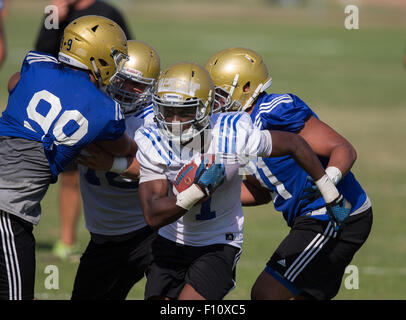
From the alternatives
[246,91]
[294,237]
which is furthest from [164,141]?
[294,237]

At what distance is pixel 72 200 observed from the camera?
23.7 feet

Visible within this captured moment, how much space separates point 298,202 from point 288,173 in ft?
0.65

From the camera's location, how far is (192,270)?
4.18m

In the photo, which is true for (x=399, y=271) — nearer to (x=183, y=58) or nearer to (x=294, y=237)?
(x=294, y=237)

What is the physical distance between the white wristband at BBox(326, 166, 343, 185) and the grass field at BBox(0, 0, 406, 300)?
2.14 m

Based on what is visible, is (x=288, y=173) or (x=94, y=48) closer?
(x=94, y=48)

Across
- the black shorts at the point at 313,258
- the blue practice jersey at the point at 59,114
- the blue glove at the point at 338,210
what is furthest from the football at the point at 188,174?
the black shorts at the point at 313,258

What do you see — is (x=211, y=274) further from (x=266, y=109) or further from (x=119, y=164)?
(x=266, y=109)

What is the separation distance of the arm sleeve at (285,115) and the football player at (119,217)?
2.67 feet

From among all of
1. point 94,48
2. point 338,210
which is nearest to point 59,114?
point 94,48

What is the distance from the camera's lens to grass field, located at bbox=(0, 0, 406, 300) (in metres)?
7.22

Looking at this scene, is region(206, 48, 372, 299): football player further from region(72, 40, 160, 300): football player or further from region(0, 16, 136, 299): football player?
region(0, 16, 136, 299): football player

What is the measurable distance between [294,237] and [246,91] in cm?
94

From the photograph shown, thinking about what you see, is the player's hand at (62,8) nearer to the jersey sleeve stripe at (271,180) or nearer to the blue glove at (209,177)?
the jersey sleeve stripe at (271,180)
